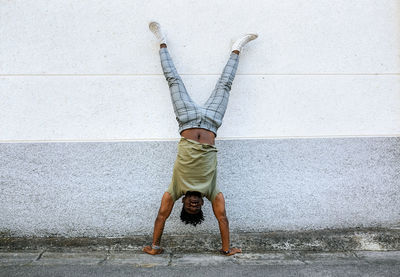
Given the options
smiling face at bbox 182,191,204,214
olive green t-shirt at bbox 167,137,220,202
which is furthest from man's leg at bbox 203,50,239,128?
smiling face at bbox 182,191,204,214

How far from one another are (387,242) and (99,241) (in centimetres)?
353

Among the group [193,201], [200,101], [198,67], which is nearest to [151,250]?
[193,201]

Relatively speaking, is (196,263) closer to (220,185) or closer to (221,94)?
(220,185)

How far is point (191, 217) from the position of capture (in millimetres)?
3871

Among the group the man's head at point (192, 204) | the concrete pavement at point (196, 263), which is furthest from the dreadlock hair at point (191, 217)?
the concrete pavement at point (196, 263)

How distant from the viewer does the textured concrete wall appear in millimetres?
4148

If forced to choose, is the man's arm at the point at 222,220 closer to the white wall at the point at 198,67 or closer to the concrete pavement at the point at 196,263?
the concrete pavement at the point at 196,263

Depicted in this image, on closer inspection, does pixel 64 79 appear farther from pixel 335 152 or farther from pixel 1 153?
pixel 335 152

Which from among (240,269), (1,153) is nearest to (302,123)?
(240,269)

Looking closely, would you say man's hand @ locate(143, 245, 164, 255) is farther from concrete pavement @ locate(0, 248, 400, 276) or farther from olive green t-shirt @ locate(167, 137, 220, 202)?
olive green t-shirt @ locate(167, 137, 220, 202)

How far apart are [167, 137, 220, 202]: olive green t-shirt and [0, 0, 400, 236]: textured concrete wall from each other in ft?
1.86

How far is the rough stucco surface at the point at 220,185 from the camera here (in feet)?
13.6

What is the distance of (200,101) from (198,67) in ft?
1.40

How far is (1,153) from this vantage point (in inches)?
163
